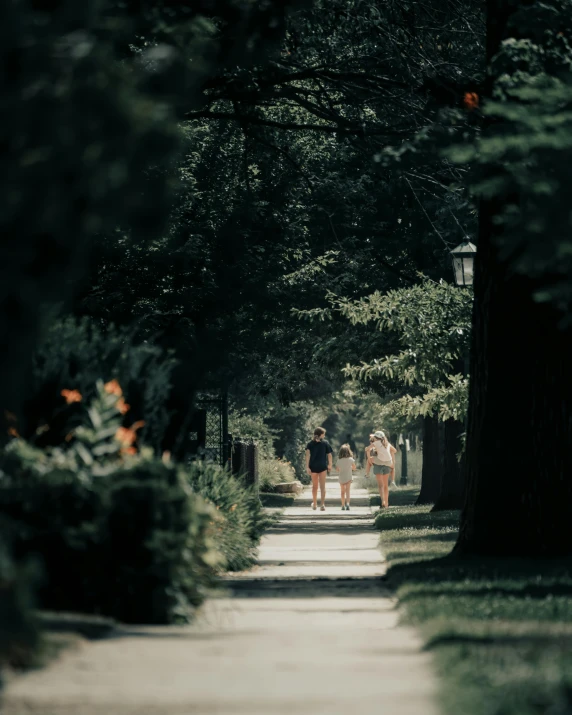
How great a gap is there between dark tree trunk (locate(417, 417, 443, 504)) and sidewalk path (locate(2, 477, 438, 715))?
2104cm

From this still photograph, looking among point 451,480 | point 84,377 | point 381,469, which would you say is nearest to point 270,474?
point 381,469

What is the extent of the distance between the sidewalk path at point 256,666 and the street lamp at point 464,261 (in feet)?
32.7

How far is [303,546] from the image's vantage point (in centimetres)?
1897

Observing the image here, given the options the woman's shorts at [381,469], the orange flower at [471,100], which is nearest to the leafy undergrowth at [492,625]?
the orange flower at [471,100]

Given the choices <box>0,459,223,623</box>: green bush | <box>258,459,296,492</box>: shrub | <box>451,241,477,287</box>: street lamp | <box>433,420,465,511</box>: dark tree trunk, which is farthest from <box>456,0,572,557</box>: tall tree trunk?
<box>258,459,296,492</box>: shrub

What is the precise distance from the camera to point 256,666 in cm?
747

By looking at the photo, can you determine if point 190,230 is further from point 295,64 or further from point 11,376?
point 11,376

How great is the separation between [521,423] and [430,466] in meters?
19.0

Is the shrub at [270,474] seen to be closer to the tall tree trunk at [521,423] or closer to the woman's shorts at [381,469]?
the woman's shorts at [381,469]

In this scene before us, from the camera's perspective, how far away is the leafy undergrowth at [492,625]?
6258mm

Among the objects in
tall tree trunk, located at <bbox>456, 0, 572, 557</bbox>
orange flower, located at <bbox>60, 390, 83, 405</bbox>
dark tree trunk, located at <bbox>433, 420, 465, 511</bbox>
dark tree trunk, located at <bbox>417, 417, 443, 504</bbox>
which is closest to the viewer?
orange flower, located at <bbox>60, 390, 83, 405</bbox>

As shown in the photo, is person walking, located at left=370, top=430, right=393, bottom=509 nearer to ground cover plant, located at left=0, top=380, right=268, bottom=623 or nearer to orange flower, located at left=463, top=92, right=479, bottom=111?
orange flower, located at left=463, top=92, right=479, bottom=111

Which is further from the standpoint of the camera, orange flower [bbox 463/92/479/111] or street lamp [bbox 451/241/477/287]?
street lamp [bbox 451/241/477/287]

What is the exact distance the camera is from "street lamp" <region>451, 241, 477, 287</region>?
21062 millimetres
